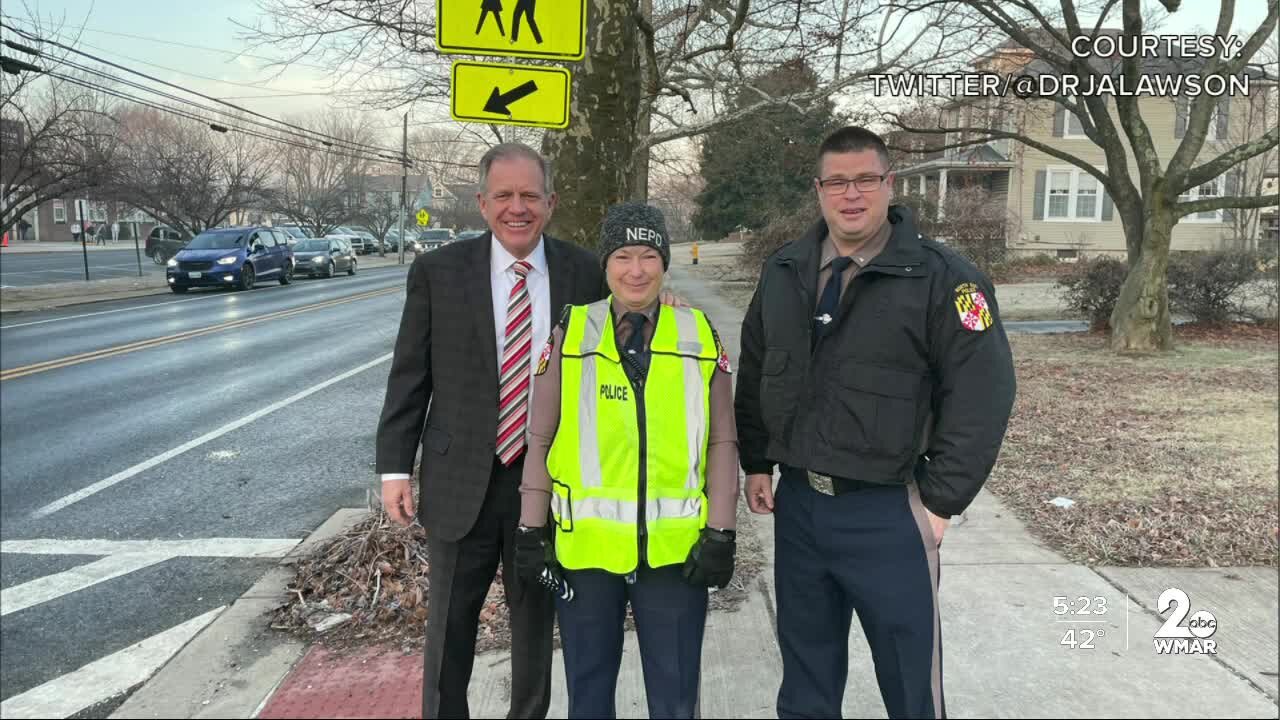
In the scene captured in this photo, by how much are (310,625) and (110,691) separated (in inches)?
30.7

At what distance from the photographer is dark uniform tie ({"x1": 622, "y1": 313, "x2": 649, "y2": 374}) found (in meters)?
2.39

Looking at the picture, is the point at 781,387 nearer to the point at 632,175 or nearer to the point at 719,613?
the point at 719,613

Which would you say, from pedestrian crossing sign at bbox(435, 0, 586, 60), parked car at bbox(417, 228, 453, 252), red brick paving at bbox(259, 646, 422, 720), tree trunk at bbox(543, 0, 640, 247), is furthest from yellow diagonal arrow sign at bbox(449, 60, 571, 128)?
parked car at bbox(417, 228, 453, 252)

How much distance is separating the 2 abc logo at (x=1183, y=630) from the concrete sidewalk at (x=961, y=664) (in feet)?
0.12

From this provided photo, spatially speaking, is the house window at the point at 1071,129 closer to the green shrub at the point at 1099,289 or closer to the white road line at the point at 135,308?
the green shrub at the point at 1099,289

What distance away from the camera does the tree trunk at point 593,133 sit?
13.5 ft

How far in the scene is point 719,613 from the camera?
3814 mm

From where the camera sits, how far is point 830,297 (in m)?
2.58

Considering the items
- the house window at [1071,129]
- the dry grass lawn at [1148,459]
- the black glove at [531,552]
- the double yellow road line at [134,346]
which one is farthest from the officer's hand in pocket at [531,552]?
the house window at [1071,129]

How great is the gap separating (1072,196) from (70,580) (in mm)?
34746

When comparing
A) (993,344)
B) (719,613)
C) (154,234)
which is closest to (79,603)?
(719,613)

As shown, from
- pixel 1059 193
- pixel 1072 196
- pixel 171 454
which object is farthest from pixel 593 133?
pixel 1072 196

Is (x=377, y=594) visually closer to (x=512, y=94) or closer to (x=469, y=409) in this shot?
(x=469, y=409)

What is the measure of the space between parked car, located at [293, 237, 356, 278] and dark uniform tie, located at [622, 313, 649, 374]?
105ft
